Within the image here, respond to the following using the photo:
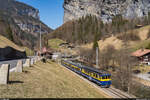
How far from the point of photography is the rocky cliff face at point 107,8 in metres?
145

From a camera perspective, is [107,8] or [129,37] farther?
[107,8]

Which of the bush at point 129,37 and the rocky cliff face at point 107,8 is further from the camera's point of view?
the rocky cliff face at point 107,8

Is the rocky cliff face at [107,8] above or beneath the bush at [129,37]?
above

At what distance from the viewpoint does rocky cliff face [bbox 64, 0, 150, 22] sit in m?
145

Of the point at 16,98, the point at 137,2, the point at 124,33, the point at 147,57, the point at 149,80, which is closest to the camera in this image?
the point at 16,98

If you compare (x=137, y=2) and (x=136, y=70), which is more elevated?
(x=137, y=2)

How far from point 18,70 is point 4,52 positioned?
1305 inches

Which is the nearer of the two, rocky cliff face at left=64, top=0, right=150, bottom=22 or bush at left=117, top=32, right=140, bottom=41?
bush at left=117, top=32, right=140, bottom=41

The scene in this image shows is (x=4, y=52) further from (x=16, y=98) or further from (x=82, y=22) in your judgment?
(x=82, y=22)

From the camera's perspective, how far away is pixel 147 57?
5388cm

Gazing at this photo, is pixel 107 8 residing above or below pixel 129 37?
above

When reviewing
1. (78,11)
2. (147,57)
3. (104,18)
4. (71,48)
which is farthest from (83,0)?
(147,57)

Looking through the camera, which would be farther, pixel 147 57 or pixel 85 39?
pixel 85 39

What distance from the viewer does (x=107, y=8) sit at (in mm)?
153625
